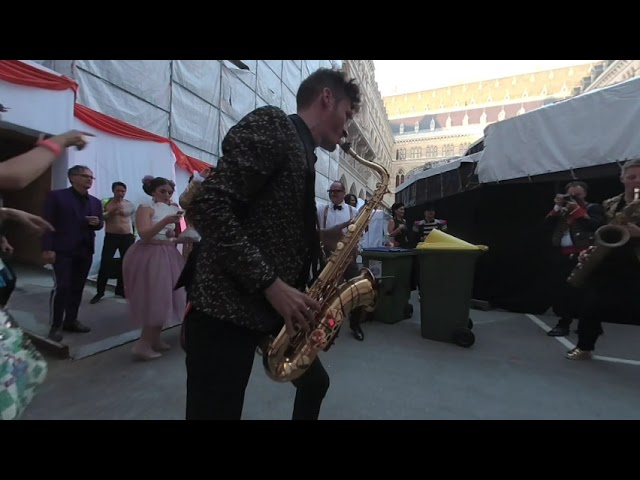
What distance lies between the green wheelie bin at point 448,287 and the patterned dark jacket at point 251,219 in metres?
3.42

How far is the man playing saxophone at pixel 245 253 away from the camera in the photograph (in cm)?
116

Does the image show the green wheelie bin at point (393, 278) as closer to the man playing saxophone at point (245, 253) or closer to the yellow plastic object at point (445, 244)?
the yellow plastic object at point (445, 244)

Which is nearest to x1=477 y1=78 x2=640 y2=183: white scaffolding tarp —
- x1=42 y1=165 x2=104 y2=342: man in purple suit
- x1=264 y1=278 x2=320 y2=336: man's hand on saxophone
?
x1=264 y1=278 x2=320 y2=336: man's hand on saxophone

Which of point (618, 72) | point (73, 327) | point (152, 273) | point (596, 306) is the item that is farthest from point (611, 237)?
point (618, 72)

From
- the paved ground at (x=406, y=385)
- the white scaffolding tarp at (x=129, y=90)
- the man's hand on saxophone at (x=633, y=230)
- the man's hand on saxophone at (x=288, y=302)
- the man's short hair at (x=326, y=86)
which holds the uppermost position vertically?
the white scaffolding tarp at (x=129, y=90)

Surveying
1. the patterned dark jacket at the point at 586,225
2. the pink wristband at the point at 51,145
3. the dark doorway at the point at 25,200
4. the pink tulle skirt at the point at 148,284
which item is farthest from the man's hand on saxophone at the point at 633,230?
the dark doorway at the point at 25,200

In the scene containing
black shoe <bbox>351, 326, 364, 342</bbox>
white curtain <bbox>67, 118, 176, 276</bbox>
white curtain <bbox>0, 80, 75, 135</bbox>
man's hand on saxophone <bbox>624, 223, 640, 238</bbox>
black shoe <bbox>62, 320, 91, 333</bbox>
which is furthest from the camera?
white curtain <bbox>67, 118, 176, 276</bbox>

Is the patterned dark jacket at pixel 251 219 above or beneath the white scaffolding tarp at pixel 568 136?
beneath

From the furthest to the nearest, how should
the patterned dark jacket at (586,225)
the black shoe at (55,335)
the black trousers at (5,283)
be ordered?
the patterned dark jacket at (586,225)
the black shoe at (55,335)
the black trousers at (5,283)

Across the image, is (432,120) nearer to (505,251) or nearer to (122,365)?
(505,251)

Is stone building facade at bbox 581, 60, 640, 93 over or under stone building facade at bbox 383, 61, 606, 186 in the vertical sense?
under

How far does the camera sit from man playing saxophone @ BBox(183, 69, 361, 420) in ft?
3.80

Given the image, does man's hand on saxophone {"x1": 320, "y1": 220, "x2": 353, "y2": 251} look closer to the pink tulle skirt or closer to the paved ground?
the paved ground

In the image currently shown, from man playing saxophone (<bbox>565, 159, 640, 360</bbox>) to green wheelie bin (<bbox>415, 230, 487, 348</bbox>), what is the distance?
42.3 inches
